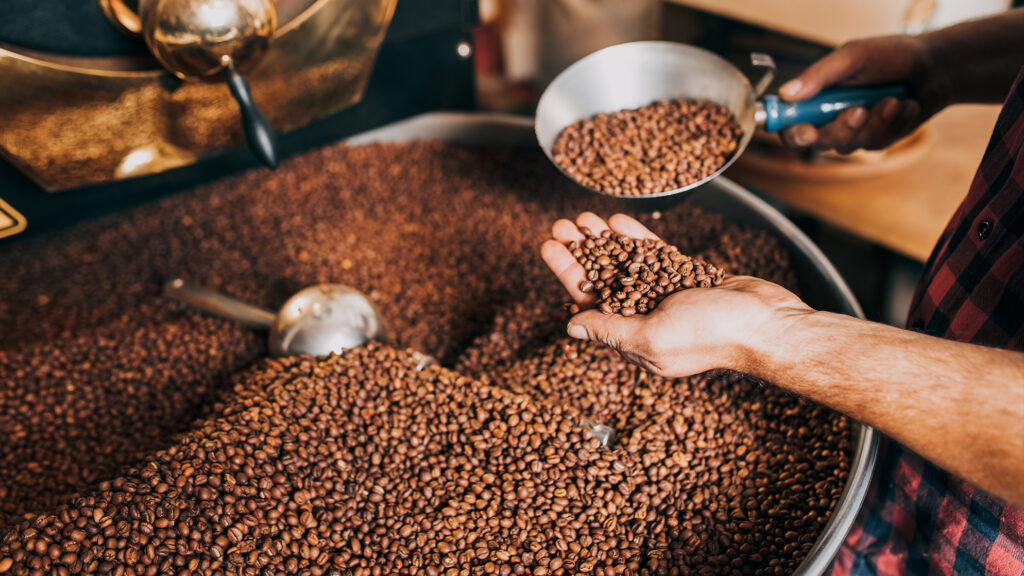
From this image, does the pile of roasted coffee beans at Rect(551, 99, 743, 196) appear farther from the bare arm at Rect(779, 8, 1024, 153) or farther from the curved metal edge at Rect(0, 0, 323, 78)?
the curved metal edge at Rect(0, 0, 323, 78)

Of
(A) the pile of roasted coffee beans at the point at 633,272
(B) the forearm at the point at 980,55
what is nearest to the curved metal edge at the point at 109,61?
(A) the pile of roasted coffee beans at the point at 633,272

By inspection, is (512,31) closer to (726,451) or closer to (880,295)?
(880,295)

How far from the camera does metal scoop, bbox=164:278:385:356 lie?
149 cm

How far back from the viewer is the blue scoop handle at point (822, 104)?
4.93ft

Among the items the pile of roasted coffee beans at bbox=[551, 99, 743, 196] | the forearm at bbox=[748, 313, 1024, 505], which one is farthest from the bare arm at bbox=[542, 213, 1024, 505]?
the pile of roasted coffee beans at bbox=[551, 99, 743, 196]

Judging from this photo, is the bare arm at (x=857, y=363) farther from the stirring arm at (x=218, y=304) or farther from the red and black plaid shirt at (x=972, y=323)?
the stirring arm at (x=218, y=304)

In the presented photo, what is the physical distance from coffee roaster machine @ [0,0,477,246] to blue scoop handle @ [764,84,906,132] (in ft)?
2.97

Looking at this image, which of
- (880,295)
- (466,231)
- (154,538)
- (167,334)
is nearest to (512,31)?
(466,231)

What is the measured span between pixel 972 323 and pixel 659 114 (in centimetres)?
82

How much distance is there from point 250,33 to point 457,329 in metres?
0.82

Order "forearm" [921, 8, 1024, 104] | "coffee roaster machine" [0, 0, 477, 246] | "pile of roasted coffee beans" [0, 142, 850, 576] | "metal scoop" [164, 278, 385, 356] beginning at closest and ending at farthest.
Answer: "pile of roasted coffee beans" [0, 142, 850, 576] → "coffee roaster machine" [0, 0, 477, 246] → "forearm" [921, 8, 1024, 104] → "metal scoop" [164, 278, 385, 356]

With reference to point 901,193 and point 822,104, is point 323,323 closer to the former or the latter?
point 822,104

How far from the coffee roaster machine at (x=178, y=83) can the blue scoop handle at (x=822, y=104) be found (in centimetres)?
91

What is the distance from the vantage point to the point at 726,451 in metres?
1.31
